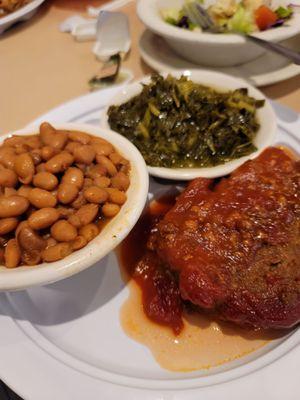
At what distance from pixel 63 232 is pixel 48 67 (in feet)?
8.03

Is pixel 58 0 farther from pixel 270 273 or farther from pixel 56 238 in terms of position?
pixel 270 273

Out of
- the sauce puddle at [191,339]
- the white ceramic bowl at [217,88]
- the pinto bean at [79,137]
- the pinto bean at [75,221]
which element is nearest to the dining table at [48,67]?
the white ceramic bowl at [217,88]

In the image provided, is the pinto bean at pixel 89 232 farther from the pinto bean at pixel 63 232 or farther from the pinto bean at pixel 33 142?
the pinto bean at pixel 33 142

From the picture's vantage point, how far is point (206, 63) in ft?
10.7

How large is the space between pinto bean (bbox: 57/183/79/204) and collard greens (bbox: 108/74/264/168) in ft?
2.39

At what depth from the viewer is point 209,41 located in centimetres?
289

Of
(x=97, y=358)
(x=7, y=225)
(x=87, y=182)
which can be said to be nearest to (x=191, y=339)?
(x=97, y=358)

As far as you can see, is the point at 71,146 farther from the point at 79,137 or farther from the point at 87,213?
the point at 87,213

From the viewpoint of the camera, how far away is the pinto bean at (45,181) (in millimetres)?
1827

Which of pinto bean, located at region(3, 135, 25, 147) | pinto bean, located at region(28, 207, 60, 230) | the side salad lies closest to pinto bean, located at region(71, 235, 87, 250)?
pinto bean, located at region(28, 207, 60, 230)

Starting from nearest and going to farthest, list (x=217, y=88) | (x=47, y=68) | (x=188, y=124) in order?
1. (x=188, y=124)
2. (x=217, y=88)
3. (x=47, y=68)

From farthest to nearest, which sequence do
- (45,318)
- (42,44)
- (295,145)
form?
(42,44) < (295,145) < (45,318)

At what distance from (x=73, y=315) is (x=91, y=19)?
324 cm

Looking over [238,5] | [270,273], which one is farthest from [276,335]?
[238,5]
